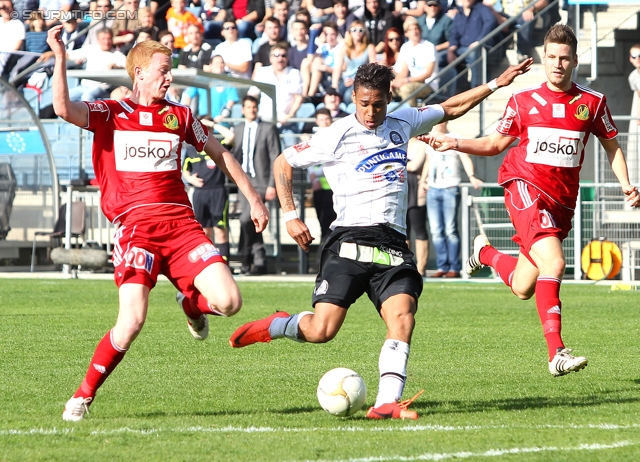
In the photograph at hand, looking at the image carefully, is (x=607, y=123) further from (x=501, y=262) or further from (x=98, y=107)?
(x=98, y=107)

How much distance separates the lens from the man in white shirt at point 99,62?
68.2ft

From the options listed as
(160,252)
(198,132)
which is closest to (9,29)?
(198,132)

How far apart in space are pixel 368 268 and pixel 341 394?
33.8 inches

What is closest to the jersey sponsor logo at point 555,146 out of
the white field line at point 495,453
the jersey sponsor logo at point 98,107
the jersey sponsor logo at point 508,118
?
the jersey sponsor logo at point 508,118

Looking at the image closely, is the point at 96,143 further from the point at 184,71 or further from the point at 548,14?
the point at 548,14

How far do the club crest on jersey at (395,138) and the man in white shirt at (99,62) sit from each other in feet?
48.8

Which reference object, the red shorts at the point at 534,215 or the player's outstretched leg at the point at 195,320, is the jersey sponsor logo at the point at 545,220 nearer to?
the red shorts at the point at 534,215

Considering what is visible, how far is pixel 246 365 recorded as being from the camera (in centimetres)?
831

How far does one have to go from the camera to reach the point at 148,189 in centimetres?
635

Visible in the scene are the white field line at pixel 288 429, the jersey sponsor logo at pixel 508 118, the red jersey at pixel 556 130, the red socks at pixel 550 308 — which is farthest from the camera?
the jersey sponsor logo at pixel 508 118

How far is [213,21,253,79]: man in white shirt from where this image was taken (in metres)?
21.5

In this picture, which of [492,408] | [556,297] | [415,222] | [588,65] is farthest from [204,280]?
[588,65]

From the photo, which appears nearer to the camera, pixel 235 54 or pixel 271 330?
pixel 271 330

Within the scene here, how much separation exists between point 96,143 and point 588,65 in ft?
50.3
